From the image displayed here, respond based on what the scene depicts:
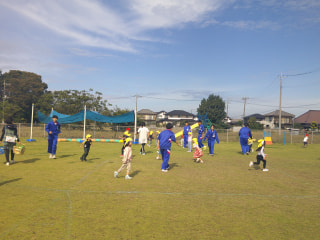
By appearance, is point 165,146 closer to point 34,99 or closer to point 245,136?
point 245,136

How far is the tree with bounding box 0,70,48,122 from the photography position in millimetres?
48125

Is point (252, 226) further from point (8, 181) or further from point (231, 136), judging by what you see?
point (231, 136)

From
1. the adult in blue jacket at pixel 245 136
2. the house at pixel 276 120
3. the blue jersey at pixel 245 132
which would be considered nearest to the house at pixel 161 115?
the house at pixel 276 120

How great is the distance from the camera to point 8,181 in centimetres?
763

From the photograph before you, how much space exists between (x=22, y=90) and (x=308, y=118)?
73.0m

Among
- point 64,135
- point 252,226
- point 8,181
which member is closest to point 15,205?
point 8,181

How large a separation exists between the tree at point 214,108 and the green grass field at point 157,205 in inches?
2200

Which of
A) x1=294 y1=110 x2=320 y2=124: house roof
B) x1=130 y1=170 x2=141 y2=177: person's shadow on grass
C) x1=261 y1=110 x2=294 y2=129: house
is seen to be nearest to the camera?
x1=130 y1=170 x2=141 y2=177: person's shadow on grass

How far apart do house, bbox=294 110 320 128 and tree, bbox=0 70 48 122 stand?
222 feet

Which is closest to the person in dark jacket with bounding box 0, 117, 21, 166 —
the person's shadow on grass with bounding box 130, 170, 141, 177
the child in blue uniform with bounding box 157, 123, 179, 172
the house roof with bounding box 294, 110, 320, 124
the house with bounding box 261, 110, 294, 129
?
the person's shadow on grass with bounding box 130, 170, 141, 177

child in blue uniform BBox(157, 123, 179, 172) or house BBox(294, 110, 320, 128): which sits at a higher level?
house BBox(294, 110, 320, 128)

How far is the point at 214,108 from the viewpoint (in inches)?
2581

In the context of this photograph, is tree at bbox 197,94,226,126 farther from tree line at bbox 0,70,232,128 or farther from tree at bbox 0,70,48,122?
tree at bbox 0,70,48,122

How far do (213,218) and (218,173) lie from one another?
4826 mm
